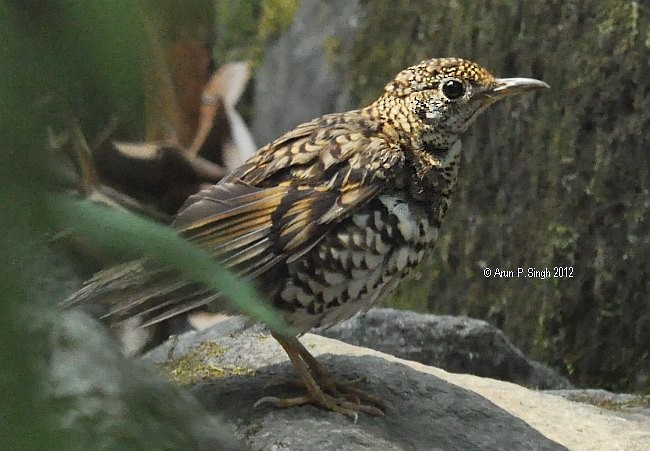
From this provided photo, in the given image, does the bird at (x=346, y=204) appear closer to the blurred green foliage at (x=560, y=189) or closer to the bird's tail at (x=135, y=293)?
the bird's tail at (x=135, y=293)

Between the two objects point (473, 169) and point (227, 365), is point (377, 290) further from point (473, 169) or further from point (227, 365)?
point (473, 169)

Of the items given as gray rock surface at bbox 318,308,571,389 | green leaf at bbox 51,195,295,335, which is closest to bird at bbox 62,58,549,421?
gray rock surface at bbox 318,308,571,389

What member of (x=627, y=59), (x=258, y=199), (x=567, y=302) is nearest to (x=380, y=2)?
(x=627, y=59)

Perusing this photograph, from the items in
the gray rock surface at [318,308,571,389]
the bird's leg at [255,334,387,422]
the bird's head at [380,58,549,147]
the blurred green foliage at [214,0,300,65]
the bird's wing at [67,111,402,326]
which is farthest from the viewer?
the blurred green foliage at [214,0,300,65]

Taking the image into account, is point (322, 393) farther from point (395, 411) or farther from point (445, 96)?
point (445, 96)

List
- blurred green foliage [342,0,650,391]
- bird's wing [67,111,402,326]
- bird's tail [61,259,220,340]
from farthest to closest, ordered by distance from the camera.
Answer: blurred green foliage [342,0,650,391] < bird's wing [67,111,402,326] < bird's tail [61,259,220,340]

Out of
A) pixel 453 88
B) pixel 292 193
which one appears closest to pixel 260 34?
pixel 453 88

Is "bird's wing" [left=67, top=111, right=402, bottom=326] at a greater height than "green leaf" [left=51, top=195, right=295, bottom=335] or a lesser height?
lesser

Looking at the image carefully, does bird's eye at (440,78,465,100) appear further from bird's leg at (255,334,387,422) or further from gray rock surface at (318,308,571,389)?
gray rock surface at (318,308,571,389)
